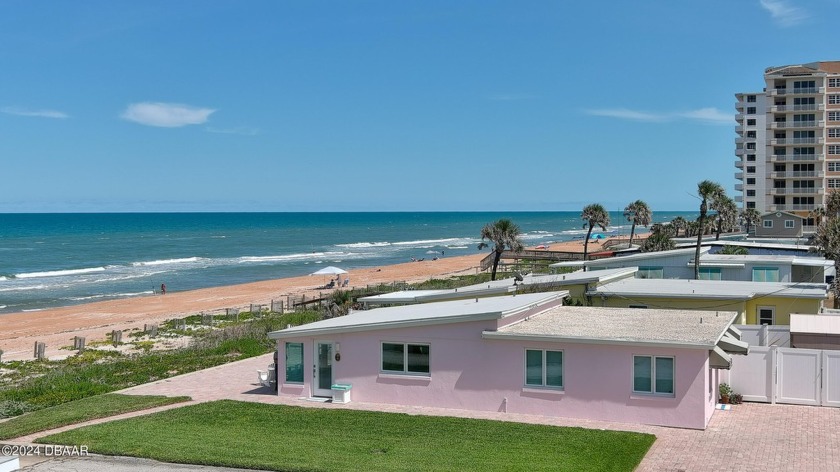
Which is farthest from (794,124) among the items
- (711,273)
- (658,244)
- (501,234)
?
(711,273)

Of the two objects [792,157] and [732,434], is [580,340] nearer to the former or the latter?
[732,434]

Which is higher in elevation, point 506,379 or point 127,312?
point 506,379

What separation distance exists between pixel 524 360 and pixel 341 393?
495 cm

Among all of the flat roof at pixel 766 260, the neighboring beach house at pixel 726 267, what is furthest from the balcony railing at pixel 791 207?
the flat roof at pixel 766 260

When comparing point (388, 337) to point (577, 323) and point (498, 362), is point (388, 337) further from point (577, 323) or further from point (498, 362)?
point (577, 323)

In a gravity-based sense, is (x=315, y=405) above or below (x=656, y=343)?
below

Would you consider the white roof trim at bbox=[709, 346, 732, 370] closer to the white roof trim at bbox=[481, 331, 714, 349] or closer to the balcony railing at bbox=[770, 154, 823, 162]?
the white roof trim at bbox=[481, 331, 714, 349]

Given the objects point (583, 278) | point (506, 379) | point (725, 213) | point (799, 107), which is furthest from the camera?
point (799, 107)

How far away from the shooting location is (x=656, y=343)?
719 inches

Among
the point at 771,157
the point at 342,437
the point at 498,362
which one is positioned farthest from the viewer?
the point at 771,157

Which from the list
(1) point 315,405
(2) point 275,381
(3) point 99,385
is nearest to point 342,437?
(1) point 315,405

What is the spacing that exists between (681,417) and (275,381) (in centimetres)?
1098

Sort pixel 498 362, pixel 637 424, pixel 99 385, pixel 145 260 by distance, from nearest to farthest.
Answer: pixel 637 424 → pixel 498 362 → pixel 99 385 → pixel 145 260

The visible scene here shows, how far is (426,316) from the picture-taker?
69.1 ft
